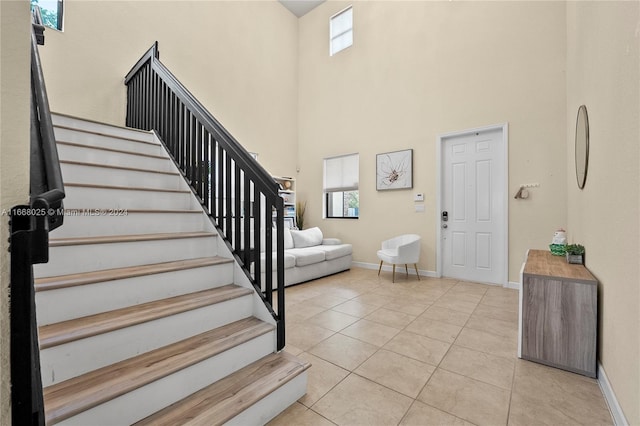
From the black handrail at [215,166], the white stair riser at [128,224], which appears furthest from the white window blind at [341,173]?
the white stair riser at [128,224]

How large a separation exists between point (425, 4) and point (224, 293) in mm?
5648

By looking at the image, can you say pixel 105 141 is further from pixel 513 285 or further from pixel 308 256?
pixel 513 285

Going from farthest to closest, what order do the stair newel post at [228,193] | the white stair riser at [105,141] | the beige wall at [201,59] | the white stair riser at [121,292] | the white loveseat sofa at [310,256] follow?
the white loveseat sofa at [310,256] → the beige wall at [201,59] → the white stair riser at [105,141] → the stair newel post at [228,193] → the white stair riser at [121,292]

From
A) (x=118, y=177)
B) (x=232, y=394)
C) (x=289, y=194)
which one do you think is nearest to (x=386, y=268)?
(x=289, y=194)

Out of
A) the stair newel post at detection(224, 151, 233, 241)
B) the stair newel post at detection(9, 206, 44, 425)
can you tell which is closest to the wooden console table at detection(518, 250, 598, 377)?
the stair newel post at detection(224, 151, 233, 241)

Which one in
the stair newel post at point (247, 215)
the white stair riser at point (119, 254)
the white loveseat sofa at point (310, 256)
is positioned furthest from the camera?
the white loveseat sofa at point (310, 256)

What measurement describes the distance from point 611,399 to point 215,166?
295 cm

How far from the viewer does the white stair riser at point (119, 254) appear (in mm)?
1534

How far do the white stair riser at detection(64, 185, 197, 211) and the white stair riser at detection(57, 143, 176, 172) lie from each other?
0.56 meters

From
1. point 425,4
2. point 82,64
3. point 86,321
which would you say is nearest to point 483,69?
point 425,4

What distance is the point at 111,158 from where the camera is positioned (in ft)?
8.86

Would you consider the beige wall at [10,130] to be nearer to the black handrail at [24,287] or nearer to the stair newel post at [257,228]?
the black handrail at [24,287]

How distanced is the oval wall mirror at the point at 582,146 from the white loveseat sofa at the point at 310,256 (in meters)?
3.26

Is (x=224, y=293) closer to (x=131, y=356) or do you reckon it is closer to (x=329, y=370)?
(x=131, y=356)
